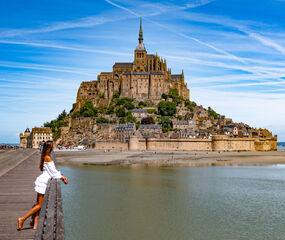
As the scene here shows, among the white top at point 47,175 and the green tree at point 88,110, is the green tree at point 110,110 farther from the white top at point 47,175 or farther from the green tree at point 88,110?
the white top at point 47,175

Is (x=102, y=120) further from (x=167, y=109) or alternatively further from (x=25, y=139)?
(x=25, y=139)

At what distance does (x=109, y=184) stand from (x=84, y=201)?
18.7 feet

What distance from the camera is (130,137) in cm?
6109

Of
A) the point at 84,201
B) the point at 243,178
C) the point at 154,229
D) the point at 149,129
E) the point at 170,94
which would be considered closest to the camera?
the point at 154,229

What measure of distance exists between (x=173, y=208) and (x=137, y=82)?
68043 mm

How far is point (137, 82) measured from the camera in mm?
83125

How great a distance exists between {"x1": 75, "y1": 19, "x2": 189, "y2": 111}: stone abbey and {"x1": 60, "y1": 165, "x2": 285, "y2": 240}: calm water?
5757 cm

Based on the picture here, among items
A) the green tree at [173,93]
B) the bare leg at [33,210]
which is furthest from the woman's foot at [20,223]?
the green tree at [173,93]

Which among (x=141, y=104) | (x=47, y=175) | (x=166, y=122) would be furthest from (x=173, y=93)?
(x=47, y=175)

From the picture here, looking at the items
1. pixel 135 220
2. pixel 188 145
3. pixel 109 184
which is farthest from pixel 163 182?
pixel 188 145

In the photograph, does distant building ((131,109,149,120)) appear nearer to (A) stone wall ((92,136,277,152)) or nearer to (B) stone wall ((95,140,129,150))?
(B) stone wall ((95,140,129,150))

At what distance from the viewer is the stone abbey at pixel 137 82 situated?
272 ft

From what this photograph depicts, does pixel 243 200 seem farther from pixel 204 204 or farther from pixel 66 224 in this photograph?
pixel 66 224

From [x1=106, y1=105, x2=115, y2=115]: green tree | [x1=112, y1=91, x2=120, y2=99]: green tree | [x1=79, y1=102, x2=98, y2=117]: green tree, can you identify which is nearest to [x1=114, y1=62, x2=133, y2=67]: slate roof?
[x1=112, y1=91, x2=120, y2=99]: green tree
